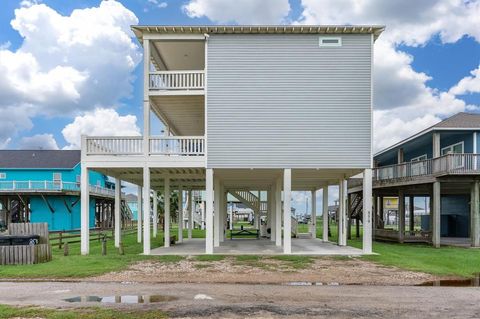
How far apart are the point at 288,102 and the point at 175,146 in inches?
201

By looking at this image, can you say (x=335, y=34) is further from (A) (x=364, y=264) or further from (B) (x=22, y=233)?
(B) (x=22, y=233)

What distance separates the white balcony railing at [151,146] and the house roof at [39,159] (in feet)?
92.5

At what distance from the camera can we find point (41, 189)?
3912cm

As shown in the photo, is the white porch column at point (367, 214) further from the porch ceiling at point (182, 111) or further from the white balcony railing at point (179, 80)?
the white balcony railing at point (179, 80)

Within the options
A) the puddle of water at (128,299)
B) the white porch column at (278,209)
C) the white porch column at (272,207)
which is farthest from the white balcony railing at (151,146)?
the puddle of water at (128,299)

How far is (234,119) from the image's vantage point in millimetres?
17984

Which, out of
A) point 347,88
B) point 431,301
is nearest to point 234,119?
point 347,88

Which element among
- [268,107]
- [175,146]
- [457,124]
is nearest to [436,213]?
[457,124]

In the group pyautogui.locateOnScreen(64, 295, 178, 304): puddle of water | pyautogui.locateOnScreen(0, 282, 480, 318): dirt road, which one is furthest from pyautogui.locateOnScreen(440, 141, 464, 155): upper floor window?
pyautogui.locateOnScreen(64, 295, 178, 304): puddle of water

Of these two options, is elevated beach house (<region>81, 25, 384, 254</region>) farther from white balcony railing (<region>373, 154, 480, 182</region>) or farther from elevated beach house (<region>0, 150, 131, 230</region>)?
elevated beach house (<region>0, 150, 131, 230</region>)

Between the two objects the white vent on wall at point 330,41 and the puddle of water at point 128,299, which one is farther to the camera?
the white vent on wall at point 330,41

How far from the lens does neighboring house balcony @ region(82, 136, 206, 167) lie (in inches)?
700

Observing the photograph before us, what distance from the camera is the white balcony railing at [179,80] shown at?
712 inches

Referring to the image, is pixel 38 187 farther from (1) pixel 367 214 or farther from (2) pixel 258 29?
(1) pixel 367 214
